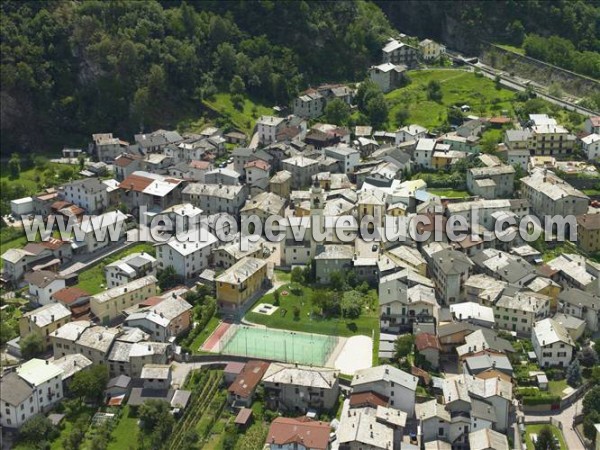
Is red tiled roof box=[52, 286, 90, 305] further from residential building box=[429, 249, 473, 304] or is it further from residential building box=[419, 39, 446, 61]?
residential building box=[419, 39, 446, 61]

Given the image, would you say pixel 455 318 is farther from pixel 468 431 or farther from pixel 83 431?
pixel 83 431

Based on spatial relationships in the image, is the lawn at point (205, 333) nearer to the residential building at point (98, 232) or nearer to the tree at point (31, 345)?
the tree at point (31, 345)

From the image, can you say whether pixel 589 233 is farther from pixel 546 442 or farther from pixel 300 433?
pixel 300 433

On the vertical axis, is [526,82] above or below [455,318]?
above

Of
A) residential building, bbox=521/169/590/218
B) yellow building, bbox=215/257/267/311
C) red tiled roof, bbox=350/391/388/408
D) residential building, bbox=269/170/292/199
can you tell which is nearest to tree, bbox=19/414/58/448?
yellow building, bbox=215/257/267/311

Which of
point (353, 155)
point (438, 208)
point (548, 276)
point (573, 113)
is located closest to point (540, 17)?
point (573, 113)

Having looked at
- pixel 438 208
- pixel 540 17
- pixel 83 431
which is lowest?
pixel 83 431
